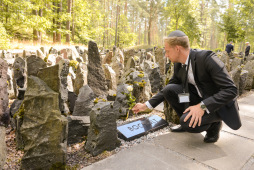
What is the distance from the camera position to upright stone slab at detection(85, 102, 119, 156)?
2471 millimetres

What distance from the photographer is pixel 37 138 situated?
2072 mm

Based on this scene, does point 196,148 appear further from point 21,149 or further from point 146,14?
point 146,14

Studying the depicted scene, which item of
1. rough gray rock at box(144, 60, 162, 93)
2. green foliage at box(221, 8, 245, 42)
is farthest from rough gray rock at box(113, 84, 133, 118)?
green foliage at box(221, 8, 245, 42)

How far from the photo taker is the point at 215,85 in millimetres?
2574

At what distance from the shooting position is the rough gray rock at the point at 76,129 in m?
2.77

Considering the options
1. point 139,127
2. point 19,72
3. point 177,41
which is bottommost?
point 139,127

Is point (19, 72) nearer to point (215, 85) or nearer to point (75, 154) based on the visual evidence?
point (75, 154)

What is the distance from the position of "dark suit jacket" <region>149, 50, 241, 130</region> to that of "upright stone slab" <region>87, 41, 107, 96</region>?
2563 millimetres

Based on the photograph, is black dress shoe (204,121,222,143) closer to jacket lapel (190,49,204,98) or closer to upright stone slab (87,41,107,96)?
jacket lapel (190,49,204,98)

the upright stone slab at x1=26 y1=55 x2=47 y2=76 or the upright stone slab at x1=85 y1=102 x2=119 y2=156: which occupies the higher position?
the upright stone slab at x1=26 y1=55 x2=47 y2=76

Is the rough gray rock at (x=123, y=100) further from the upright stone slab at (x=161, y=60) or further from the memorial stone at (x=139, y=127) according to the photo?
the upright stone slab at (x=161, y=60)

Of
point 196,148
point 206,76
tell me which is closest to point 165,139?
point 196,148

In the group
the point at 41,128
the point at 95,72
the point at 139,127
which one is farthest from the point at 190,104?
the point at 95,72

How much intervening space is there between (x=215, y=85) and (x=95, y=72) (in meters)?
2.87
